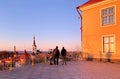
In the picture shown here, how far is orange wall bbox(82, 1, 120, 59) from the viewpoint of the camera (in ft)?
82.1

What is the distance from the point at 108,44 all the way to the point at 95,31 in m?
2.44

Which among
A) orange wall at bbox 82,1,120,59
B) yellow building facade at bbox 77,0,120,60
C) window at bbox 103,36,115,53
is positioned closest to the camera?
orange wall at bbox 82,1,120,59

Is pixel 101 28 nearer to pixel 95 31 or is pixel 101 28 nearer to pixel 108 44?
pixel 95 31

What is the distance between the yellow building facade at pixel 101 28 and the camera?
25.1 m

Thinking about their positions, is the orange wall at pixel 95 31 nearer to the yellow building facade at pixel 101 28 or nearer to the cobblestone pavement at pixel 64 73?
the yellow building facade at pixel 101 28

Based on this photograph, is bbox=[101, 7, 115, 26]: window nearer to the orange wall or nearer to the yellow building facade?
the yellow building facade

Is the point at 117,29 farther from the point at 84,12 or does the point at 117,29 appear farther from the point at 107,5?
the point at 84,12

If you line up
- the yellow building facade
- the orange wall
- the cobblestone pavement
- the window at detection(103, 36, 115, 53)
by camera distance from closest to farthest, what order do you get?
the cobblestone pavement
the orange wall
the yellow building facade
the window at detection(103, 36, 115, 53)

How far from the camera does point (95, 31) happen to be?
2766 centimetres

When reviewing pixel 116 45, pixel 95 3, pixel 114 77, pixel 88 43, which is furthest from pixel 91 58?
pixel 114 77

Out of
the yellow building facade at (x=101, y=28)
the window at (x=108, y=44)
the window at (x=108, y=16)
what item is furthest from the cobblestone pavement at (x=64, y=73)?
the window at (x=108, y=16)

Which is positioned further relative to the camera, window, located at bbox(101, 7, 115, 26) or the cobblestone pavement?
window, located at bbox(101, 7, 115, 26)

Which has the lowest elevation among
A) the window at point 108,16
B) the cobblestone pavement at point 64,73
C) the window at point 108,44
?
the cobblestone pavement at point 64,73

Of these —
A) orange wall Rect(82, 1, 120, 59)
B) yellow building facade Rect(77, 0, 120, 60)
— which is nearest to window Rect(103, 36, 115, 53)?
yellow building facade Rect(77, 0, 120, 60)
